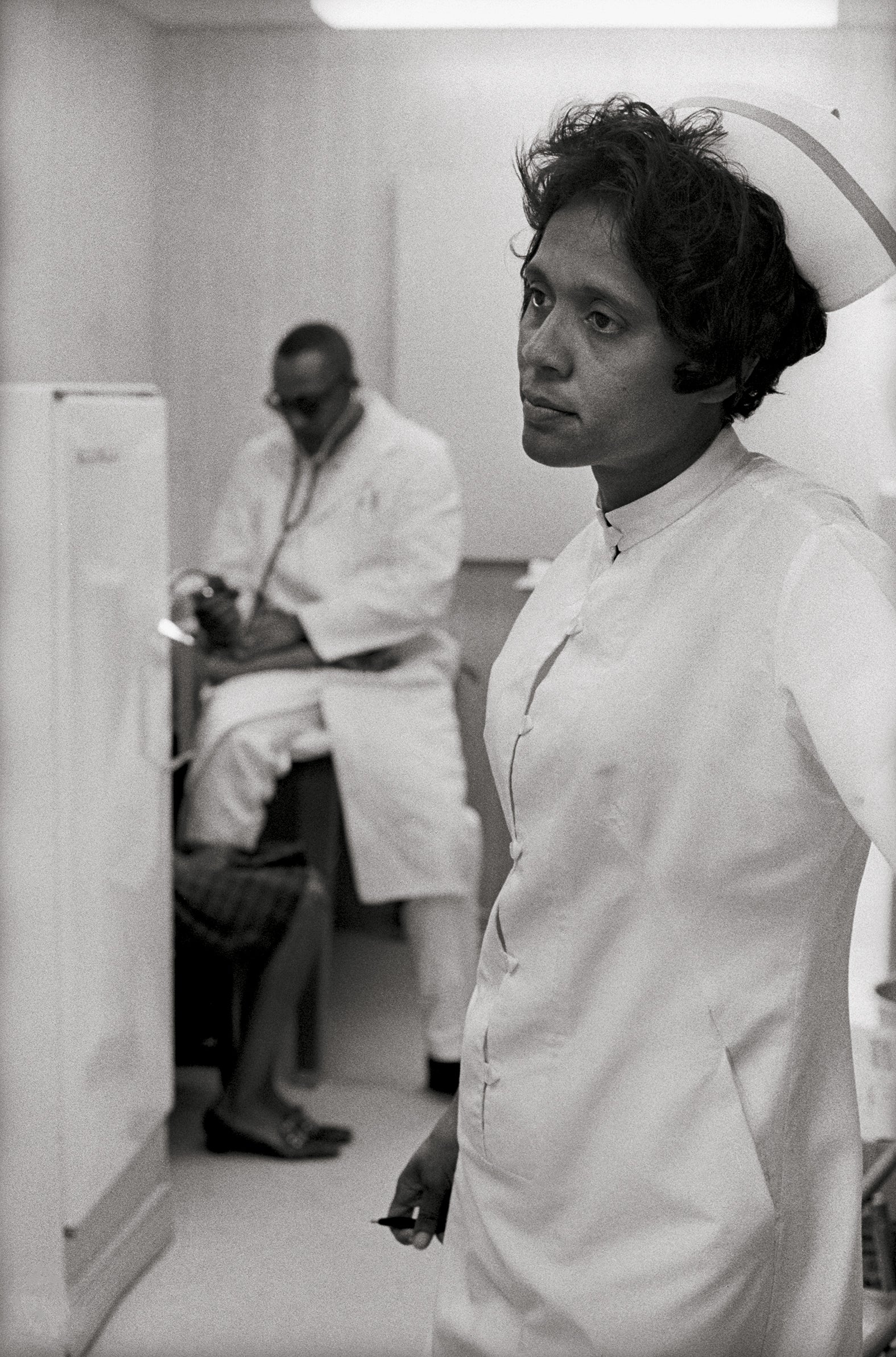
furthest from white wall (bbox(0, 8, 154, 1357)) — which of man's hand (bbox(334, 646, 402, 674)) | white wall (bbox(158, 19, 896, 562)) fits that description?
man's hand (bbox(334, 646, 402, 674))

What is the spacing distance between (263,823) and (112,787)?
96 centimetres

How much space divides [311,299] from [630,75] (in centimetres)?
96

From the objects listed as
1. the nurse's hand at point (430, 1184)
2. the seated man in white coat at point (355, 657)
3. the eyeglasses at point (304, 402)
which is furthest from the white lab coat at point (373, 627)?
the nurse's hand at point (430, 1184)

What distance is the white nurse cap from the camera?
0.94m

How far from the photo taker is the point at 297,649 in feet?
11.6

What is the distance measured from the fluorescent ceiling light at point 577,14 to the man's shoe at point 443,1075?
2.42m

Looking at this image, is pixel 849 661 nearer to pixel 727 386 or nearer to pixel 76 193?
pixel 727 386

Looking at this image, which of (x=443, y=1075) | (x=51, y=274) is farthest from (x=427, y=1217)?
(x=51, y=274)

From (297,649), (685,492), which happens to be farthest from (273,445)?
(685,492)

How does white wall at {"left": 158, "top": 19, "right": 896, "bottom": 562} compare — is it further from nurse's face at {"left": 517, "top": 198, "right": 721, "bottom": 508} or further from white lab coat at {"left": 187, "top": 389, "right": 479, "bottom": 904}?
nurse's face at {"left": 517, "top": 198, "right": 721, "bottom": 508}

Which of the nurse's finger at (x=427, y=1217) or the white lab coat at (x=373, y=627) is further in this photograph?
the white lab coat at (x=373, y=627)

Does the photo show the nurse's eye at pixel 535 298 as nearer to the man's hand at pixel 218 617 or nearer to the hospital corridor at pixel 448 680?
the hospital corridor at pixel 448 680

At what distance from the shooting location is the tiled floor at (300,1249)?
2.38m

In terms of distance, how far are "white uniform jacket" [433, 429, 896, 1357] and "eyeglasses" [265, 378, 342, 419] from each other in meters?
2.61
